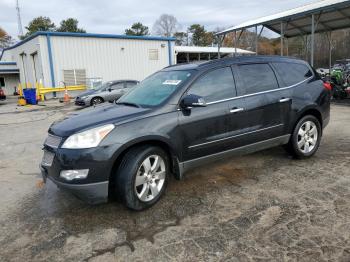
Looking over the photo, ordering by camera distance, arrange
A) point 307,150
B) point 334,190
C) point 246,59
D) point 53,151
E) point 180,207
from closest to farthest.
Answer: point 53,151 → point 180,207 → point 334,190 → point 246,59 → point 307,150

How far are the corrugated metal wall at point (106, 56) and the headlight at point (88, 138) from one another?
2172cm

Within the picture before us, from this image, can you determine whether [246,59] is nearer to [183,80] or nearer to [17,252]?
[183,80]

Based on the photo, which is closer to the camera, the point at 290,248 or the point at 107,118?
the point at 290,248

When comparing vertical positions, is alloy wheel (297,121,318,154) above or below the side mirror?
below

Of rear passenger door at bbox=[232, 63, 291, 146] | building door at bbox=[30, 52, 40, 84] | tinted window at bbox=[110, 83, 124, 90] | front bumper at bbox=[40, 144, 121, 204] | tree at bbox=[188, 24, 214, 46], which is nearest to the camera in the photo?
front bumper at bbox=[40, 144, 121, 204]

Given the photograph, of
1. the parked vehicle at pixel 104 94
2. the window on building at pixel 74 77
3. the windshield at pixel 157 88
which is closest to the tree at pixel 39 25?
the window on building at pixel 74 77

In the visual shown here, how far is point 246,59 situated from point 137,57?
2310cm

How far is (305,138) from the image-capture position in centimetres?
535

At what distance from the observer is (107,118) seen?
3.73 metres

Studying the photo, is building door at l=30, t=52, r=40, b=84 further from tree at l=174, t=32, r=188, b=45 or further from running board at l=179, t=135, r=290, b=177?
tree at l=174, t=32, r=188, b=45

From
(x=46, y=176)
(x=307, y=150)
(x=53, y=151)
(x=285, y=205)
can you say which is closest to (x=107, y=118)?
(x=53, y=151)

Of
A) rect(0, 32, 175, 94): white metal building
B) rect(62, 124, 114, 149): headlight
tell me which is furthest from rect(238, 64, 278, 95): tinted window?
rect(0, 32, 175, 94): white metal building

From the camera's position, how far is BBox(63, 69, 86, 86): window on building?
24.0 m

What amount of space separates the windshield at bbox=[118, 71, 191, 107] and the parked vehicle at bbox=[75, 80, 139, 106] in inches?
434
